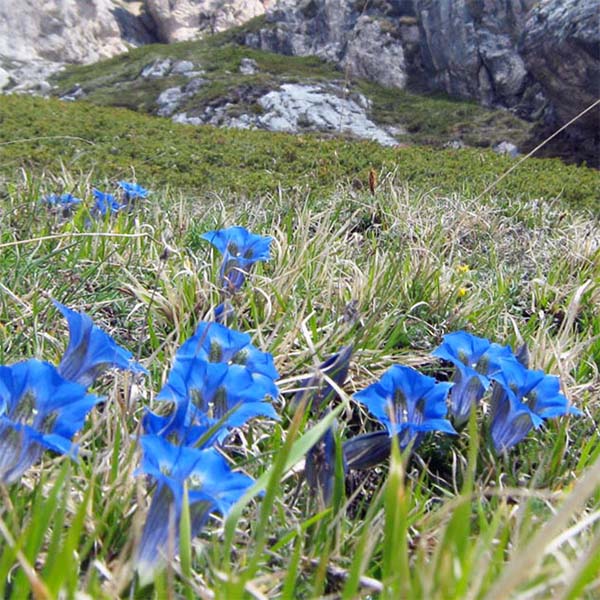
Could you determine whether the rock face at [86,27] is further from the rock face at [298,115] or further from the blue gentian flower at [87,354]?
the blue gentian flower at [87,354]

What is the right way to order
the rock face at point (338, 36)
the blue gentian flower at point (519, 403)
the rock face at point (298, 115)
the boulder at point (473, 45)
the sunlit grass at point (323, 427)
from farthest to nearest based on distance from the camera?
the rock face at point (338, 36) → the boulder at point (473, 45) → the rock face at point (298, 115) → the blue gentian flower at point (519, 403) → the sunlit grass at point (323, 427)

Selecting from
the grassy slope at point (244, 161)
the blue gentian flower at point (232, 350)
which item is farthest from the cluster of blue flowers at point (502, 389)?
the grassy slope at point (244, 161)

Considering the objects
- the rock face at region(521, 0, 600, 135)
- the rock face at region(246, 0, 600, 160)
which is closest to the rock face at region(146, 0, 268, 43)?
the rock face at region(246, 0, 600, 160)

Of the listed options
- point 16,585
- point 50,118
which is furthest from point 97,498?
point 50,118

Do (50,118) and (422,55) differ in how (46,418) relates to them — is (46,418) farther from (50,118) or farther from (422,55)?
(422,55)

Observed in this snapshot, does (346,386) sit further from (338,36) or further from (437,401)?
(338,36)

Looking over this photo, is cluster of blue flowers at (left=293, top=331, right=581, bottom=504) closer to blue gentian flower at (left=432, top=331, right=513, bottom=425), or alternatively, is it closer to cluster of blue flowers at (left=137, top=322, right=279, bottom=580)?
blue gentian flower at (left=432, top=331, right=513, bottom=425)

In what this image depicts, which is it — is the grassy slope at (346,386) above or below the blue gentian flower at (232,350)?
below
